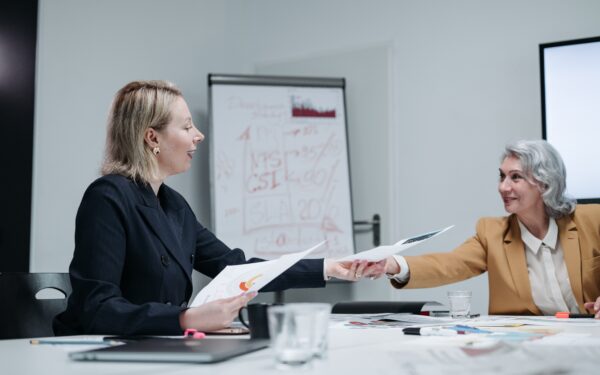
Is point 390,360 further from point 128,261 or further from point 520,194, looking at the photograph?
point 520,194

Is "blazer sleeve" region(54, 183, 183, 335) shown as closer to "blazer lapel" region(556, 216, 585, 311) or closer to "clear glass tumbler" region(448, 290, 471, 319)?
"clear glass tumbler" region(448, 290, 471, 319)

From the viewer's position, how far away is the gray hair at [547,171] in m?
2.52

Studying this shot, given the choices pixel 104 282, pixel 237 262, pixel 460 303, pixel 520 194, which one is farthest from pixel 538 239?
pixel 104 282

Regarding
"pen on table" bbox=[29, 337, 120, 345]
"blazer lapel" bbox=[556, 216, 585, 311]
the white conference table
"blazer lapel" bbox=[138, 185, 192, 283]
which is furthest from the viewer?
"blazer lapel" bbox=[556, 216, 585, 311]

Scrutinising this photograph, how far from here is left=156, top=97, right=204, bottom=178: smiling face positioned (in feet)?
6.56

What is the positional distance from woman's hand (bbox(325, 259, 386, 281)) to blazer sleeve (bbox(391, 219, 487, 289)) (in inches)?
10.1

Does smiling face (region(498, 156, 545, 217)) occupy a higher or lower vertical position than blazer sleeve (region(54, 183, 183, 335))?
higher

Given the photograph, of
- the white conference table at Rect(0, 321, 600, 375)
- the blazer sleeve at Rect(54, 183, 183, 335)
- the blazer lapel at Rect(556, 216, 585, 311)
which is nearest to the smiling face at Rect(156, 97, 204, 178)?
the blazer sleeve at Rect(54, 183, 183, 335)

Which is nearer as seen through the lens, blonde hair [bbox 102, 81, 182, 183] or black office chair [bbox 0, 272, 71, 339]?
black office chair [bbox 0, 272, 71, 339]

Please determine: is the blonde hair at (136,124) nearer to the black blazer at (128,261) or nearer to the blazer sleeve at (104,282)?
the black blazer at (128,261)

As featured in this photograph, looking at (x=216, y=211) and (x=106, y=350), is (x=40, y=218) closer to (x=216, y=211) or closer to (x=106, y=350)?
(x=216, y=211)

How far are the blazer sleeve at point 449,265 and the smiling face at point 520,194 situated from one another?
0.44 ft

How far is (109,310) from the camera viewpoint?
145 centimetres

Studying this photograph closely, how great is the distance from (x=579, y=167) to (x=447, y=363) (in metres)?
2.69
